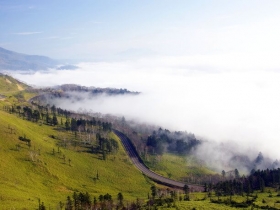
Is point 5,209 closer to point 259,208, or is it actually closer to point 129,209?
point 129,209

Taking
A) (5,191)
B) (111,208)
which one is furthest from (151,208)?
(5,191)

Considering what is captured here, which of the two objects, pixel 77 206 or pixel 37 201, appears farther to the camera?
pixel 37 201

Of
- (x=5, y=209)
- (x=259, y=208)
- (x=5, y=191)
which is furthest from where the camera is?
(x=5, y=191)

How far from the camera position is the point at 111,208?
19050 cm

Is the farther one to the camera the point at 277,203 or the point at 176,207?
the point at 277,203

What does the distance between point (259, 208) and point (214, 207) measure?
28313mm

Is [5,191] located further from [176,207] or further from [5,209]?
[176,207]

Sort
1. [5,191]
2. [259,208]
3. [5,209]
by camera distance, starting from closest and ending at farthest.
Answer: [5,209] < [259,208] < [5,191]

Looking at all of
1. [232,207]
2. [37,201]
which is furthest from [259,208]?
[37,201]

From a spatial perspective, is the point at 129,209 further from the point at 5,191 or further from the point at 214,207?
the point at 5,191

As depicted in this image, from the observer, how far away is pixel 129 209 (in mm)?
187625

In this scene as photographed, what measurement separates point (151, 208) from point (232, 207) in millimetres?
52662

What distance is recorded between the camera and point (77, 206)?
7333 inches

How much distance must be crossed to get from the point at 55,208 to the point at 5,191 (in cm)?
3678
